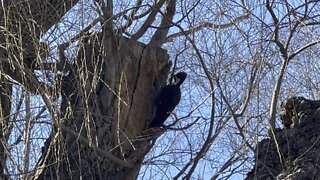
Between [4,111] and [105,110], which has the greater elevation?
[105,110]

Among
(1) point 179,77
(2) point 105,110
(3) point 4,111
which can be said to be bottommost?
(3) point 4,111

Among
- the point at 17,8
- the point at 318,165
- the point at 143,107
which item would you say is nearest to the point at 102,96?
the point at 143,107

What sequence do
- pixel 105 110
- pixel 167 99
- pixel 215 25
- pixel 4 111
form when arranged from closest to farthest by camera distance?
1. pixel 4 111
2. pixel 215 25
3. pixel 105 110
4. pixel 167 99

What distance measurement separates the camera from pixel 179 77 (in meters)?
5.22

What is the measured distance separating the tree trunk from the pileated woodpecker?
0.28 feet

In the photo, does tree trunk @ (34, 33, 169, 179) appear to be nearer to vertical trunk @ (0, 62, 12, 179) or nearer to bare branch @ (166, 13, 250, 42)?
vertical trunk @ (0, 62, 12, 179)

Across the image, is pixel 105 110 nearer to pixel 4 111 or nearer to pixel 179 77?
pixel 179 77

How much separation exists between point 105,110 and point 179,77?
600 mm

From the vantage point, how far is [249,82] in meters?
4.43

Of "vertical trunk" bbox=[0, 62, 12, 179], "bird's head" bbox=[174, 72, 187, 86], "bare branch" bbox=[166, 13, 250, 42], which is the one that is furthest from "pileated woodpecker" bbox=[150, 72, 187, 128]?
"vertical trunk" bbox=[0, 62, 12, 179]

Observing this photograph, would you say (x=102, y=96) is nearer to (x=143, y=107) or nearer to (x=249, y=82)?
(x=143, y=107)

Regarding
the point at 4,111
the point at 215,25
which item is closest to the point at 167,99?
the point at 215,25

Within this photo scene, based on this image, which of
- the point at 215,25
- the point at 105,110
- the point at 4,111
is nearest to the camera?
the point at 4,111

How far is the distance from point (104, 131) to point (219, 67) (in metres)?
0.78
